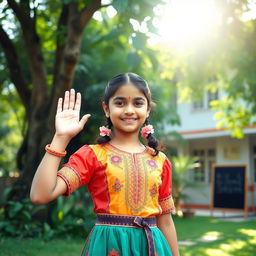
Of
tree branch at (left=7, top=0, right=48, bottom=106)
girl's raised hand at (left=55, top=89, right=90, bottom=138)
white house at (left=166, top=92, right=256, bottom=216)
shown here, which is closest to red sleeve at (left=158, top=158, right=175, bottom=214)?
girl's raised hand at (left=55, top=89, right=90, bottom=138)

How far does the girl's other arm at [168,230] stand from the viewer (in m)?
2.33

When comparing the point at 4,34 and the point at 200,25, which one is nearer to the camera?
the point at 4,34

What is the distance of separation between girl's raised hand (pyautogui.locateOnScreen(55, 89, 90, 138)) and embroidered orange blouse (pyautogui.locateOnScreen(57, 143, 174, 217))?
→ 0.57ft

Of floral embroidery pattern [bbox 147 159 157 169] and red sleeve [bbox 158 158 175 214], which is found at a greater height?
floral embroidery pattern [bbox 147 159 157 169]

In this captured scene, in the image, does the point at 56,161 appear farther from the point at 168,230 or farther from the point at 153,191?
the point at 168,230

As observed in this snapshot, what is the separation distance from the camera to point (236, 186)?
39.3 ft

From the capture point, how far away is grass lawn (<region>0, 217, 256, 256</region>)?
5457mm

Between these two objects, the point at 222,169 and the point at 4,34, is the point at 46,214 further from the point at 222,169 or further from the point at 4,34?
the point at 222,169

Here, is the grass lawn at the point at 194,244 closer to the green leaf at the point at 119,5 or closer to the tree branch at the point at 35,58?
the tree branch at the point at 35,58

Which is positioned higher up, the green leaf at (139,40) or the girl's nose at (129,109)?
the green leaf at (139,40)

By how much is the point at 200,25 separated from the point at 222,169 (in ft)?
16.5

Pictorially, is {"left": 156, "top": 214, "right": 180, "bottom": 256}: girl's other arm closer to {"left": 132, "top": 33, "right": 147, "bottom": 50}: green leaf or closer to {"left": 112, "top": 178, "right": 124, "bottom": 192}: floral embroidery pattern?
{"left": 112, "top": 178, "right": 124, "bottom": 192}: floral embroidery pattern

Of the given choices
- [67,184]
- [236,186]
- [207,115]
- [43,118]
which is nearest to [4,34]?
[43,118]

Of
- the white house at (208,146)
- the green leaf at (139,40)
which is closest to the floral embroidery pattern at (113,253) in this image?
the green leaf at (139,40)
